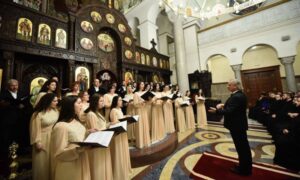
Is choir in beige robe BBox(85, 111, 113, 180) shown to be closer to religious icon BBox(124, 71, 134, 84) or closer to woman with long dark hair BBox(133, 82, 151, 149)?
woman with long dark hair BBox(133, 82, 151, 149)

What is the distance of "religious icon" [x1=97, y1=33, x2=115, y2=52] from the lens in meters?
7.86

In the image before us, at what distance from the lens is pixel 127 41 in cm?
897

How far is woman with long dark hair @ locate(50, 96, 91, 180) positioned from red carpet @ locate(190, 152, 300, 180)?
2021 millimetres

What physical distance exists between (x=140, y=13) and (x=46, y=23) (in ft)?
29.1

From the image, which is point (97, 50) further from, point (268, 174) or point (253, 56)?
point (253, 56)

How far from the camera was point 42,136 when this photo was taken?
2.39 meters

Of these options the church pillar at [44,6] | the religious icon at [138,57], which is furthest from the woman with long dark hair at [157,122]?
the church pillar at [44,6]

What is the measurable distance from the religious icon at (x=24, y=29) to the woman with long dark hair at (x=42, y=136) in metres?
4.18

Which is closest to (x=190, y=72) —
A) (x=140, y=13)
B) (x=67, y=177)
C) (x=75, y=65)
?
(x=140, y=13)

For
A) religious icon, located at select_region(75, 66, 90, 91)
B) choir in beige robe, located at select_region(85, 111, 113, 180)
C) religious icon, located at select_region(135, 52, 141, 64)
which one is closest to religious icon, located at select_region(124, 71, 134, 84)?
religious icon, located at select_region(135, 52, 141, 64)

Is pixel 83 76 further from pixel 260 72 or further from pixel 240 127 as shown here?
pixel 260 72

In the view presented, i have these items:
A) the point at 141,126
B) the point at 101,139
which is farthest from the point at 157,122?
the point at 101,139

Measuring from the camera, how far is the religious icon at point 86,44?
22.2 ft

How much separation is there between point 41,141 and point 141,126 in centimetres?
228
